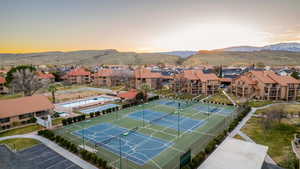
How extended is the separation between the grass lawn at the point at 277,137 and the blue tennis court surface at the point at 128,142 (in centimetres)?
1161

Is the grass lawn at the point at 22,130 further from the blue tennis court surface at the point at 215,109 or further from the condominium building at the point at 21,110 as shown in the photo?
the blue tennis court surface at the point at 215,109

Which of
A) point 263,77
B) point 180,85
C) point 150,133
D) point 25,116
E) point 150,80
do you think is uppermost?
point 263,77

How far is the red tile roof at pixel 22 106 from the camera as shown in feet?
92.9

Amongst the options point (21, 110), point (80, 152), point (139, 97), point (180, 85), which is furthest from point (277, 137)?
point (21, 110)

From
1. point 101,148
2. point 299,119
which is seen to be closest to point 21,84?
point 101,148

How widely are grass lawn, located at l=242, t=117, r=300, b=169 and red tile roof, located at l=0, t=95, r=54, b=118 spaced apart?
3427 cm

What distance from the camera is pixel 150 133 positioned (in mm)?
25172

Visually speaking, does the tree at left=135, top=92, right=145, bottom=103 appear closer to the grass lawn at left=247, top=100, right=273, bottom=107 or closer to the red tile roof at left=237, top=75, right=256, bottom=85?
the grass lawn at left=247, top=100, right=273, bottom=107

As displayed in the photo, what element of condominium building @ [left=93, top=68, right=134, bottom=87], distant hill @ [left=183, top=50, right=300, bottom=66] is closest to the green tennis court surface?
condominium building @ [left=93, top=68, right=134, bottom=87]

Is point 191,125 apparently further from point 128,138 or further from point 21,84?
point 21,84

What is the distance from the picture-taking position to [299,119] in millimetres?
29484

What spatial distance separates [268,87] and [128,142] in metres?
39.4

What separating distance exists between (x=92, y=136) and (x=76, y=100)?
25347 millimetres

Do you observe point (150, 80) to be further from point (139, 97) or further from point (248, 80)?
point (248, 80)
